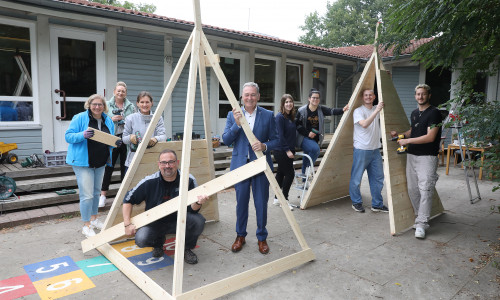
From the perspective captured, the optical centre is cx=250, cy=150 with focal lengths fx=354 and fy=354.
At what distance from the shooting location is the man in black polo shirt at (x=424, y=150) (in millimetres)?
4246

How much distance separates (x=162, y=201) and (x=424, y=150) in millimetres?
3143

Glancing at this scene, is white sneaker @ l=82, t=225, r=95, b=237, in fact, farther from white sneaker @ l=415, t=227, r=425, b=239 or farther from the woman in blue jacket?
white sneaker @ l=415, t=227, r=425, b=239

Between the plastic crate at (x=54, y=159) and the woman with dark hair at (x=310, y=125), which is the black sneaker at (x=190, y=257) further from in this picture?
the plastic crate at (x=54, y=159)

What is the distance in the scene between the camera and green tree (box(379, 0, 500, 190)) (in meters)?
3.31

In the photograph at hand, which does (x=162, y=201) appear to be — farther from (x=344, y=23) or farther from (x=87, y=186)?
(x=344, y=23)

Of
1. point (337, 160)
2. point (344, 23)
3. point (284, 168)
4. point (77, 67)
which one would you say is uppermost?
point (344, 23)

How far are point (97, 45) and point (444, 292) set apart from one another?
7.17 metres

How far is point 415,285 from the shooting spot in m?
3.16

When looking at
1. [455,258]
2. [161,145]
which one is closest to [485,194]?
[455,258]

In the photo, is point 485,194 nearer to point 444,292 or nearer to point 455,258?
point 455,258

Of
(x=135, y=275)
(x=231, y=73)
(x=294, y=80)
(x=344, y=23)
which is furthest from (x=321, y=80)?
(x=344, y=23)

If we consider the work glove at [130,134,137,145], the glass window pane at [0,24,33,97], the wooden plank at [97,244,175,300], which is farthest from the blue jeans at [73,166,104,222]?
the glass window pane at [0,24,33,97]

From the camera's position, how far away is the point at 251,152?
12.5 ft

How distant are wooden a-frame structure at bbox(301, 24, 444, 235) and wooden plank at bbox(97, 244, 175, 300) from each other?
2.94 meters
